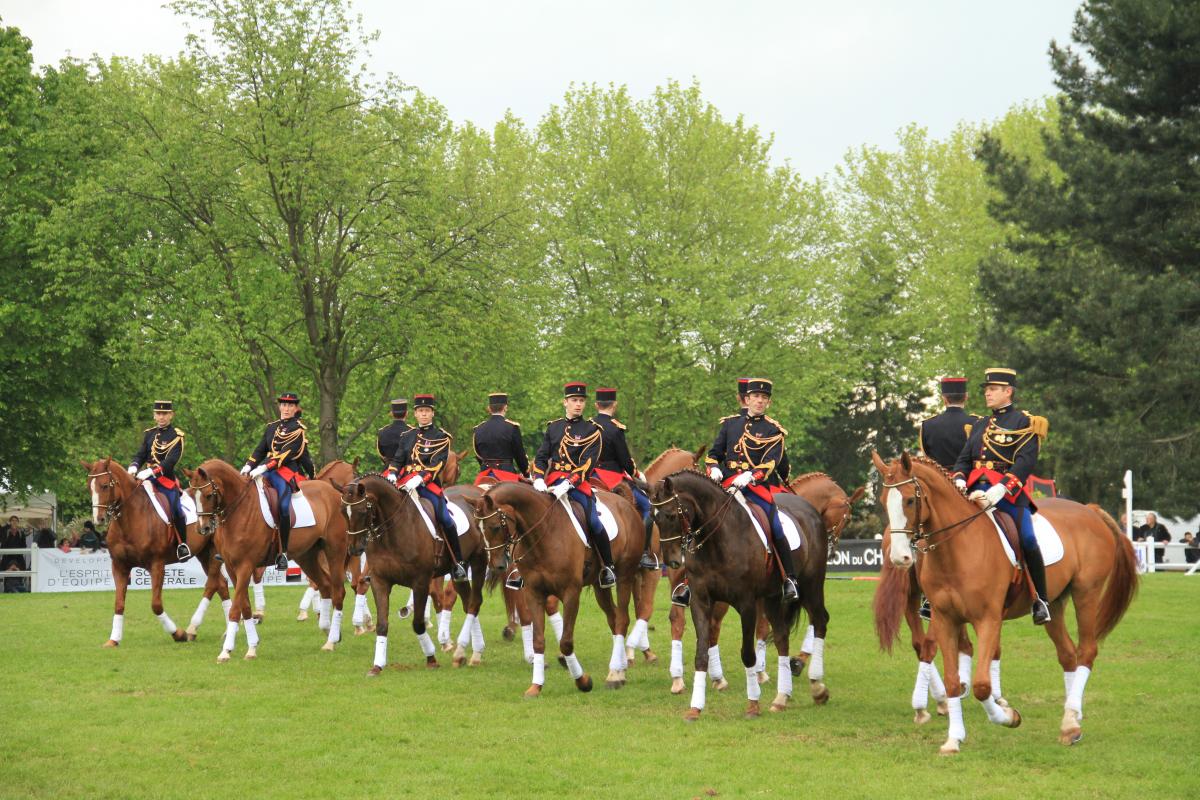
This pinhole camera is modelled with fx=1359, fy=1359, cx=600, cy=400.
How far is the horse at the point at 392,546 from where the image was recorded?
16.8 metres

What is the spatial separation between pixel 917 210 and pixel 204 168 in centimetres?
2878

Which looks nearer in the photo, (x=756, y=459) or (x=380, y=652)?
(x=756, y=459)

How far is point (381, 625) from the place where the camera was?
17.0m

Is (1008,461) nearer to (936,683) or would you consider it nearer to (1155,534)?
(936,683)

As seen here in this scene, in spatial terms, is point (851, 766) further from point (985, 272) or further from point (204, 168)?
point (204, 168)

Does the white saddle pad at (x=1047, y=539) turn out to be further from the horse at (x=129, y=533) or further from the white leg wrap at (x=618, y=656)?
the horse at (x=129, y=533)

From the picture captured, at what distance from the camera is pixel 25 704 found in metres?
14.8

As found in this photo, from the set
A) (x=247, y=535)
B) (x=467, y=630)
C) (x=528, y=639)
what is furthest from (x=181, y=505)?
(x=528, y=639)

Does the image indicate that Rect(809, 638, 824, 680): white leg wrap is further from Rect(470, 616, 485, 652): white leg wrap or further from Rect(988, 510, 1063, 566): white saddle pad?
Rect(470, 616, 485, 652): white leg wrap

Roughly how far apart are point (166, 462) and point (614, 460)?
7.62 m

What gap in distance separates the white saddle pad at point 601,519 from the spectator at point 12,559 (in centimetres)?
2216

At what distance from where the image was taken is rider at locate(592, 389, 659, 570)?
57.1 feet

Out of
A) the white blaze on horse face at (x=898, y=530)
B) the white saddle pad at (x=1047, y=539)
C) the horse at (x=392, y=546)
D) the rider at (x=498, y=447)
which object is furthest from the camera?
the rider at (x=498, y=447)

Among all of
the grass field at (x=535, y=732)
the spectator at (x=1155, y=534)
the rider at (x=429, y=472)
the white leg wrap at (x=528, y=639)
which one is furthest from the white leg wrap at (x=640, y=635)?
the spectator at (x=1155, y=534)
